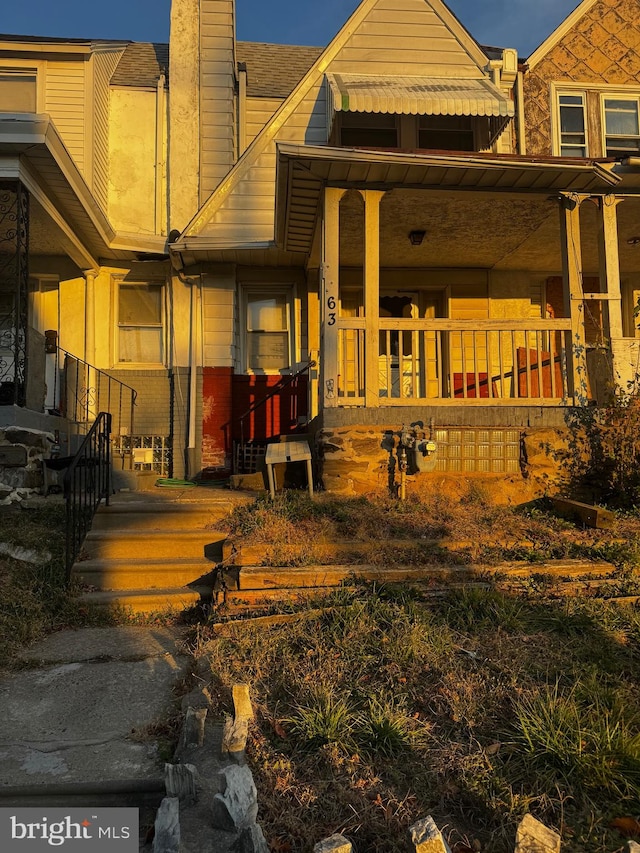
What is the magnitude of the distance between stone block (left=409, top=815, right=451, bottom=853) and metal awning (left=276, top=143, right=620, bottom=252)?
6482 mm

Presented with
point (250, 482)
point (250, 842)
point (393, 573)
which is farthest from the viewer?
point (250, 482)

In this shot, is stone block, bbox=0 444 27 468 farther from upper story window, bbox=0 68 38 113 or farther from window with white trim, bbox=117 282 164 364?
upper story window, bbox=0 68 38 113

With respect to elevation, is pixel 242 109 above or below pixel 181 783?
above

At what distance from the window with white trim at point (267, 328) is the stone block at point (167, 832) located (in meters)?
9.20

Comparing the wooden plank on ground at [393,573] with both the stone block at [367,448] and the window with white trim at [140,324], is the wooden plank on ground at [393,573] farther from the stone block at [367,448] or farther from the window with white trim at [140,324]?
the window with white trim at [140,324]

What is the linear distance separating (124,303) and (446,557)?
8.29 meters

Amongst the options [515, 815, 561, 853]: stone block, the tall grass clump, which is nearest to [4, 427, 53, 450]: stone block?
the tall grass clump

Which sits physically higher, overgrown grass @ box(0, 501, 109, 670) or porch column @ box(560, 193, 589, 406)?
porch column @ box(560, 193, 589, 406)

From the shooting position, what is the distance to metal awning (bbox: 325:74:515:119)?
30.3ft

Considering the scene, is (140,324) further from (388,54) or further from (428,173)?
(388,54)

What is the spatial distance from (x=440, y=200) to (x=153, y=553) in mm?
5599

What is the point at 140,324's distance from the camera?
36.5 ft

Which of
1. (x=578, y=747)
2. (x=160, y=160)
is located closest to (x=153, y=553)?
(x=578, y=747)

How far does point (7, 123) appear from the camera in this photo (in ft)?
23.9
